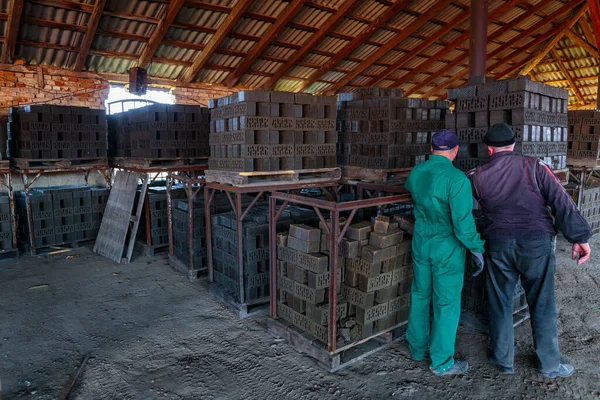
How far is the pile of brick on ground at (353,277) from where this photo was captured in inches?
189

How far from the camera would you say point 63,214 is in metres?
10.3

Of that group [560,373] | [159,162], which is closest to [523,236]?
[560,373]

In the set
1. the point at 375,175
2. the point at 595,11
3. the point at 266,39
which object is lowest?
the point at 375,175

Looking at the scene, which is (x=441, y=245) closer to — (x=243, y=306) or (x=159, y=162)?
(x=243, y=306)

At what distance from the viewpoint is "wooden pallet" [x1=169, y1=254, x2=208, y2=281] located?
800 cm

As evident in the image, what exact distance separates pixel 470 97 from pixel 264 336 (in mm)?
4644

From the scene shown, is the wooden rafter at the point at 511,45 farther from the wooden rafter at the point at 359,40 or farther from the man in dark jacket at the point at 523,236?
the man in dark jacket at the point at 523,236

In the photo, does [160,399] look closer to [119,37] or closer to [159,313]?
[159,313]

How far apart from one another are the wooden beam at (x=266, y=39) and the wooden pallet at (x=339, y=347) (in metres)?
10.8

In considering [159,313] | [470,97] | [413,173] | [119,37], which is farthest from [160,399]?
[119,37]

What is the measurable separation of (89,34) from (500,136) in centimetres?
1138

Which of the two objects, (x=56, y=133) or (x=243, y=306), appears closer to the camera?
(x=243, y=306)

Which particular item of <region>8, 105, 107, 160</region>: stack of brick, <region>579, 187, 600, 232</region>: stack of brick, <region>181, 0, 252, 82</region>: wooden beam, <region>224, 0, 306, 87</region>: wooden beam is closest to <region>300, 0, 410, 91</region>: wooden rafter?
<region>224, 0, 306, 87</region>: wooden beam

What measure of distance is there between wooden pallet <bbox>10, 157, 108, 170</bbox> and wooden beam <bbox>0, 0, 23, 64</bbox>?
2.92 metres
